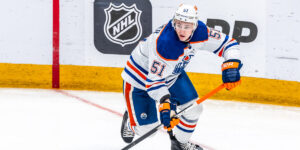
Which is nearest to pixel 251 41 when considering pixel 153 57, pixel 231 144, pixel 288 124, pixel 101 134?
pixel 288 124

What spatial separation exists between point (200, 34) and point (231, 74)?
0.98ft

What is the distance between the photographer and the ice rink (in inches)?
131

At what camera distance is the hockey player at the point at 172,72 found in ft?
8.23

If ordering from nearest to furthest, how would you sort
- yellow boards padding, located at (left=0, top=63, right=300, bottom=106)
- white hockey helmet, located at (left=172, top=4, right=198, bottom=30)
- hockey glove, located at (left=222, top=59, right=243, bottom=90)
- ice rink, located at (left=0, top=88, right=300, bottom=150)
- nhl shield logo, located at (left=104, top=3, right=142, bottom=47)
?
white hockey helmet, located at (left=172, top=4, right=198, bottom=30), hockey glove, located at (left=222, top=59, right=243, bottom=90), ice rink, located at (left=0, top=88, right=300, bottom=150), yellow boards padding, located at (left=0, top=63, right=300, bottom=106), nhl shield logo, located at (left=104, top=3, right=142, bottom=47)

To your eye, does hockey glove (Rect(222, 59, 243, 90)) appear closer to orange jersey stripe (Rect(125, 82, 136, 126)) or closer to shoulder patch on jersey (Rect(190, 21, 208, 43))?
shoulder patch on jersey (Rect(190, 21, 208, 43))

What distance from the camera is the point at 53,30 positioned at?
4992 millimetres

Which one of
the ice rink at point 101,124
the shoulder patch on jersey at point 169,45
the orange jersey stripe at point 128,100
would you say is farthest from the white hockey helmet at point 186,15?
the ice rink at point 101,124

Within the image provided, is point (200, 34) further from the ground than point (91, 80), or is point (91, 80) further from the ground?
point (200, 34)

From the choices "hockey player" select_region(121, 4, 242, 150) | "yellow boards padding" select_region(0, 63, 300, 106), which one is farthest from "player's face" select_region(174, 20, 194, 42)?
"yellow boards padding" select_region(0, 63, 300, 106)

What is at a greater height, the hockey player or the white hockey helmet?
the white hockey helmet

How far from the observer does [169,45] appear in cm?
249

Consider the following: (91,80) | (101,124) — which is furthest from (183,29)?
(91,80)

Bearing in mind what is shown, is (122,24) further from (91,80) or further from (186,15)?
(186,15)

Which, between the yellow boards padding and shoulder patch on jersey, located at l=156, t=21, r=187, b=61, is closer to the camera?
shoulder patch on jersey, located at l=156, t=21, r=187, b=61
